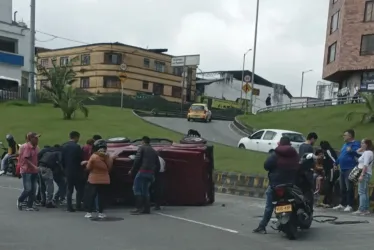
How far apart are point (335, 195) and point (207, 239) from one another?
5.33 metres

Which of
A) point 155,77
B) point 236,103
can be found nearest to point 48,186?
point 155,77

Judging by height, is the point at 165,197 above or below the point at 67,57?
below

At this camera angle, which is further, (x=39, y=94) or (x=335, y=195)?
(x=39, y=94)

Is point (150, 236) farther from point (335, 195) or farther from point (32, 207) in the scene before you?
point (335, 195)

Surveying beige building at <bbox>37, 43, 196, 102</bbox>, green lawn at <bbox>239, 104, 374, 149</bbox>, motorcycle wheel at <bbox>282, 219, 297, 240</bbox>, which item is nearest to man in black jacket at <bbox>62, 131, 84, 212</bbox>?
motorcycle wheel at <bbox>282, 219, 297, 240</bbox>

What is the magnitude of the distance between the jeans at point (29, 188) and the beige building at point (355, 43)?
41.2 meters

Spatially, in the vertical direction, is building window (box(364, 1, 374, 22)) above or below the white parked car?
above

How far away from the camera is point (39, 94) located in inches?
1957

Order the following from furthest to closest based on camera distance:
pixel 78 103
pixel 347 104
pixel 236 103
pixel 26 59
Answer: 1. pixel 236 103
2. pixel 26 59
3. pixel 347 104
4. pixel 78 103

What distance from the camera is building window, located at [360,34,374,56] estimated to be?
4716 cm

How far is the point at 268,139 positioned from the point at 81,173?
47.2 ft

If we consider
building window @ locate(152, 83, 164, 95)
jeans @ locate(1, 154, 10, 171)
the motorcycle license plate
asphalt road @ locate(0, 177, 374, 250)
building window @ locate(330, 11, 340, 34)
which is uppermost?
building window @ locate(330, 11, 340, 34)

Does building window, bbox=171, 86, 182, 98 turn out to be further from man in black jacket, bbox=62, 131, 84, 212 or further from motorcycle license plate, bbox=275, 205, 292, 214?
motorcycle license plate, bbox=275, 205, 292, 214

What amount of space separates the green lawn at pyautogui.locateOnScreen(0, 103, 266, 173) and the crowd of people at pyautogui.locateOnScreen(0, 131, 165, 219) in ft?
26.3
